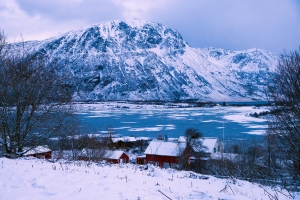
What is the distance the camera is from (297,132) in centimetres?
1001

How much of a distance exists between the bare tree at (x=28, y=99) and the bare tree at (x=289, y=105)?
8002 mm

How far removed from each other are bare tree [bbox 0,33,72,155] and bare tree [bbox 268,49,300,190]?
800 cm

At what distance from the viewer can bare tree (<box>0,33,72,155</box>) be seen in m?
10.1

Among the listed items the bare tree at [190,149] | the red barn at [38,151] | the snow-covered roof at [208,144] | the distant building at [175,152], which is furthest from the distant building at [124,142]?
the red barn at [38,151]

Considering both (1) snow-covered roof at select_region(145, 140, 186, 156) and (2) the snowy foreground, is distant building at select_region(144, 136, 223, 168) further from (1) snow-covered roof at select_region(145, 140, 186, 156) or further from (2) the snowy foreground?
(2) the snowy foreground

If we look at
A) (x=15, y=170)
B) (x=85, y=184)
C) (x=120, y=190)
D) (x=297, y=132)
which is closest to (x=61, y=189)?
(x=85, y=184)

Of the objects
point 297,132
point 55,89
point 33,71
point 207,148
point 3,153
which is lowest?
point 207,148

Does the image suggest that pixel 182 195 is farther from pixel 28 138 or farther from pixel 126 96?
pixel 126 96

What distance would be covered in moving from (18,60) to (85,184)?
698 centimetres

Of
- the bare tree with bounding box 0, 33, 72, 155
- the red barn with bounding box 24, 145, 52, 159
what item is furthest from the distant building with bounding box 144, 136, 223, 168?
the bare tree with bounding box 0, 33, 72, 155

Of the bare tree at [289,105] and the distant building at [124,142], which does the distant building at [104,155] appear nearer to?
the distant building at [124,142]

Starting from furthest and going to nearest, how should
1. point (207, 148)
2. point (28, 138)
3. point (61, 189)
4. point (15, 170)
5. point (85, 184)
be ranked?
point (207, 148) → point (28, 138) → point (15, 170) → point (85, 184) → point (61, 189)

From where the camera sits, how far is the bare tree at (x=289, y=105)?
30.7 ft

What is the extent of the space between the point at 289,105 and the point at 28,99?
9.64 m
